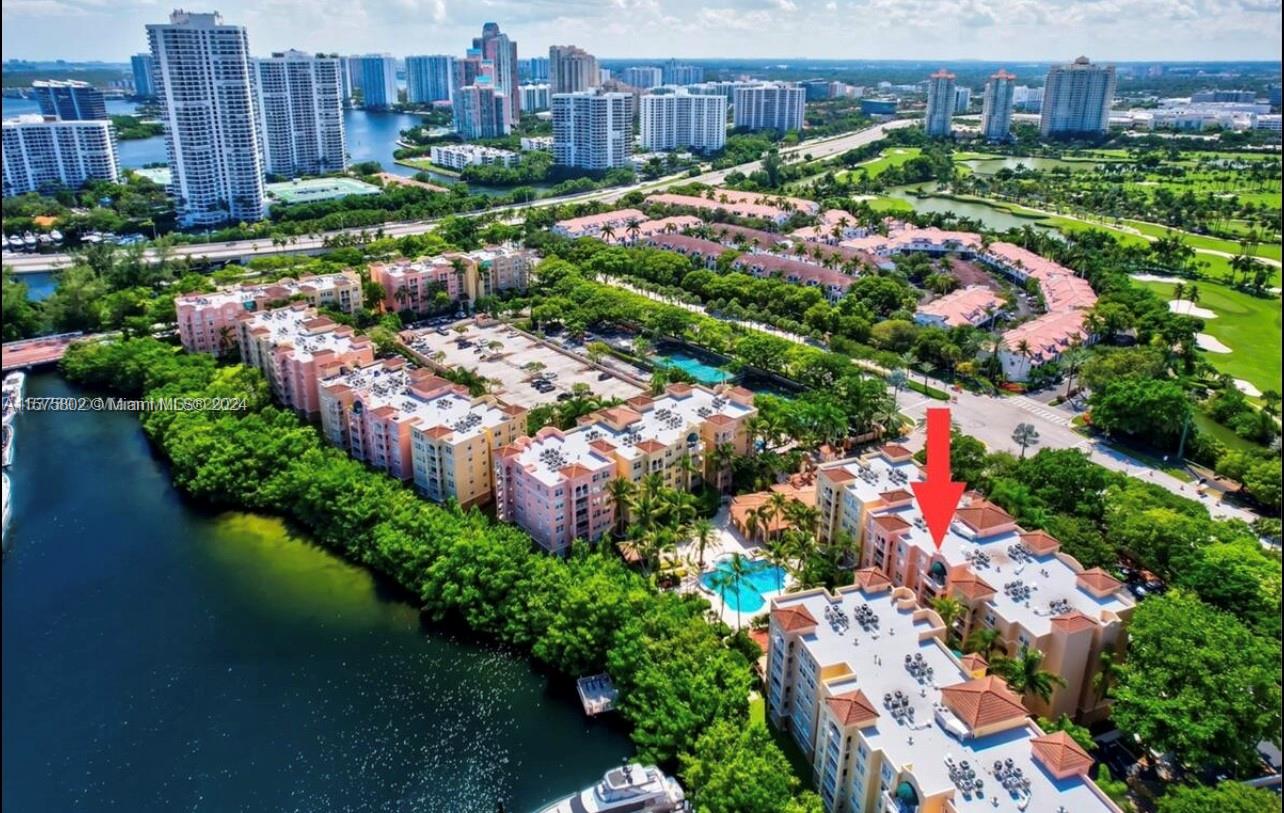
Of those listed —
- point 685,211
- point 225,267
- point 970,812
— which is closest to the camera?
point 970,812

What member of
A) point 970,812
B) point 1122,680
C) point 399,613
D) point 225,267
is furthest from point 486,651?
point 225,267

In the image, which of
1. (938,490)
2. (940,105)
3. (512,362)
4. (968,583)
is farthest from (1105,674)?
(940,105)

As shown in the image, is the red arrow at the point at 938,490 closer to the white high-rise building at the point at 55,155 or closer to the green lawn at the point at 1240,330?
the green lawn at the point at 1240,330

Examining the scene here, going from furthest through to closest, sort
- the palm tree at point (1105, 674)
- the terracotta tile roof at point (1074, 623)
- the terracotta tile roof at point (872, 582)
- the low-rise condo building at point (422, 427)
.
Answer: the low-rise condo building at point (422, 427), the terracotta tile roof at point (872, 582), the palm tree at point (1105, 674), the terracotta tile roof at point (1074, 623)

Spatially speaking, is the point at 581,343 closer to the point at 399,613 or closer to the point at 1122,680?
the point at 399,613

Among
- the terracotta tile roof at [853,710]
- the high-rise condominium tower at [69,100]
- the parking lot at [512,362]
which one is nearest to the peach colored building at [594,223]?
the parking lot at [512,362]

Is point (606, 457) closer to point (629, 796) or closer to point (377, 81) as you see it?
point (629, 796)

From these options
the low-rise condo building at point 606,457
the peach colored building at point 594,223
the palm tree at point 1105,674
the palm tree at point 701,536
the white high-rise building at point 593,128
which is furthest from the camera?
the white high-rise building at point 593,128
